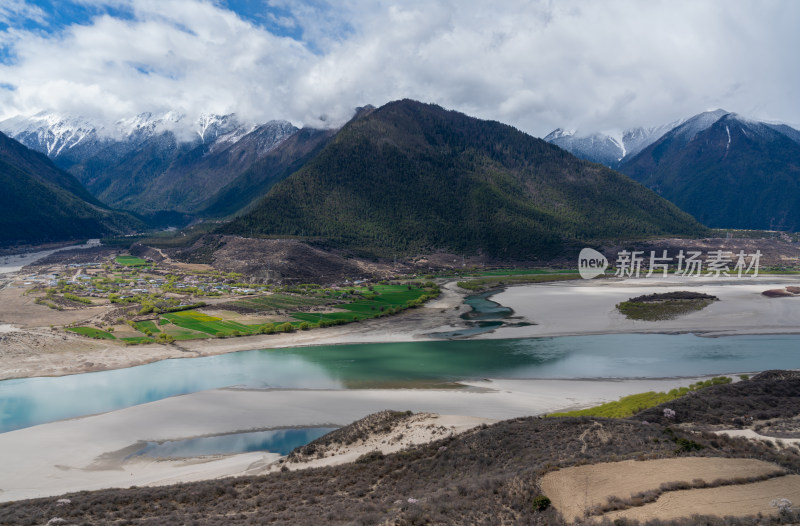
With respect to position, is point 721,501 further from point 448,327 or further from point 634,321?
point 634,321

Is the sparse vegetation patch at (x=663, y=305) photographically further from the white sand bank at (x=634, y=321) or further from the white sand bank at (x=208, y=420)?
the white sand bank at (x=208, y=420)

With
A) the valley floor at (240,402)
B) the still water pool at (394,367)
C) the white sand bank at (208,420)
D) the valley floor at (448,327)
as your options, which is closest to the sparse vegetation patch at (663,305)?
the valley floor at (448,327)

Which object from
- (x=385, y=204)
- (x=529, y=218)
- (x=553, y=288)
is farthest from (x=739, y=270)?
(x=385, y=204)

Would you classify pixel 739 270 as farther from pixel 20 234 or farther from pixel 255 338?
pixel 20 234

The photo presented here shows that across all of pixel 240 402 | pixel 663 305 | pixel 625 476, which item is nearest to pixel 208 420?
pixel 240 402

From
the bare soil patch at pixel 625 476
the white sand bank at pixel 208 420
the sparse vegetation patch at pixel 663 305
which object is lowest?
the white sand bank at pixel 208 420
